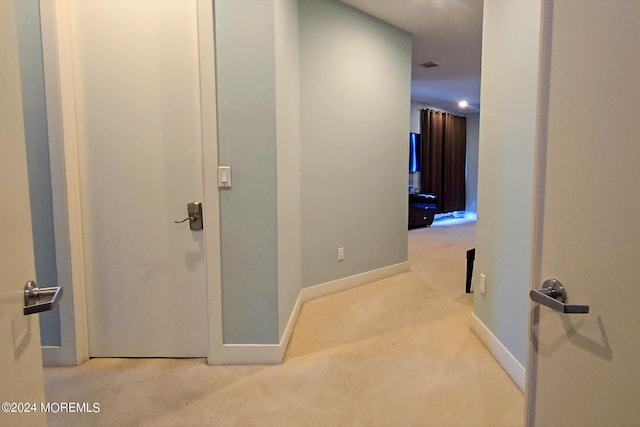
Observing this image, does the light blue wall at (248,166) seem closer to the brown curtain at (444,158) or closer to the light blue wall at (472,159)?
the brown curtain at (444,158)

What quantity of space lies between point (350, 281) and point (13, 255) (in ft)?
10.1

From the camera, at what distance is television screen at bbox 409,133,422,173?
766 cm

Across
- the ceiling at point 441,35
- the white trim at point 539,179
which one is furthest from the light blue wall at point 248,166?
the ceiling at point 441,35

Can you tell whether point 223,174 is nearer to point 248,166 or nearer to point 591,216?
point 248,166

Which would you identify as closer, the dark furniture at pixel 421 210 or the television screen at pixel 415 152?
the dark furniture at pixel 421 210

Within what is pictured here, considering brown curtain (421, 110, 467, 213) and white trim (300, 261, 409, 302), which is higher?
brown curtain (421, 110, 467, 213)

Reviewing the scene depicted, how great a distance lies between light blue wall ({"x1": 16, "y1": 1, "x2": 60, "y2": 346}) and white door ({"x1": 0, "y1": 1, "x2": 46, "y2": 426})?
1.54 meters

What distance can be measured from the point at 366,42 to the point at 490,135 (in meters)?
1.74

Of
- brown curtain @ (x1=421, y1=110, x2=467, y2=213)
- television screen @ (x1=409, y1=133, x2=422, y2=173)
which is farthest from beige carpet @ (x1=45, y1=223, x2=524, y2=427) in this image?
brown curtain @ (x1=421, y1=110, x2=467, y2=213)

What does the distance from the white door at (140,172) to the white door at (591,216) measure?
1.79m

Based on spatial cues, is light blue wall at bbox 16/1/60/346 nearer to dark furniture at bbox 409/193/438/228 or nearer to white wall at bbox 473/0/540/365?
white wall at bbox 473/0/540/365

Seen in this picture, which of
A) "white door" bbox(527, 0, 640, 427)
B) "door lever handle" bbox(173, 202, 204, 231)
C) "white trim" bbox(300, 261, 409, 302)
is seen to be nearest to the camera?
"white door" bbox(527, 0, 640, 427)

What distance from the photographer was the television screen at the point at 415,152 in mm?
7664

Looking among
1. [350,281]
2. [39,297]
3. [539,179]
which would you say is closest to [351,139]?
[350,281]
